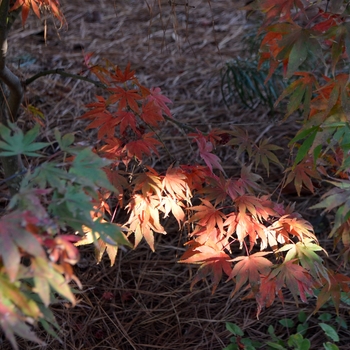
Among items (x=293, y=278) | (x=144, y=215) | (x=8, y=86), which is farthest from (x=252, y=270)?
(x=8, y=86)

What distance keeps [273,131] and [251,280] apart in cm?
119

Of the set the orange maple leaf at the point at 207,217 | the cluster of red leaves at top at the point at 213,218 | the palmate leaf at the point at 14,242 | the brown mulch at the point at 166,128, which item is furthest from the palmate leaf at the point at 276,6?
the palmate leaf at the point at 14,242

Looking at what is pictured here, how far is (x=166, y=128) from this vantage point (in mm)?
2301

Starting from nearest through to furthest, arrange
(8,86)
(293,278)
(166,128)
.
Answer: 1. (293,278)
2. (8,86)
3. (166,128)

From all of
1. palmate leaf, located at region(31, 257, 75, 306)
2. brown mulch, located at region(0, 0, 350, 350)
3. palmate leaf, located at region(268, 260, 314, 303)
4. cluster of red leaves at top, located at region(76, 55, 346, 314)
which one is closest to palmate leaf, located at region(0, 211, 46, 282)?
palmate leaf, located at region(31, 257, 75, 306)

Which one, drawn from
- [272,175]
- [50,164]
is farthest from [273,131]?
[50,164]

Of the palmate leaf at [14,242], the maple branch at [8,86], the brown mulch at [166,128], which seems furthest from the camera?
the brown mulch at [166,128]

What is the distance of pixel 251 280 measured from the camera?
46.3 inches

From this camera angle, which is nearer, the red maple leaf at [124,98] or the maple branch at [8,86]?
the red maple leaf at [124,98]

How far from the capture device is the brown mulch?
1632 mm

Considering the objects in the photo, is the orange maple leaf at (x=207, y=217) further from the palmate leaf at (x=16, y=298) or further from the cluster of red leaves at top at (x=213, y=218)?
the palmate leaf at (x=16, y=298)

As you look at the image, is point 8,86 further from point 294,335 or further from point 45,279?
point 294,335

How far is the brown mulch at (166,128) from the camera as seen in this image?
163 cm

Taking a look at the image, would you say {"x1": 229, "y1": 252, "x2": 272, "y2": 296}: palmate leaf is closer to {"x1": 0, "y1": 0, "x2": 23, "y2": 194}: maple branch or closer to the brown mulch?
the brown mulch
